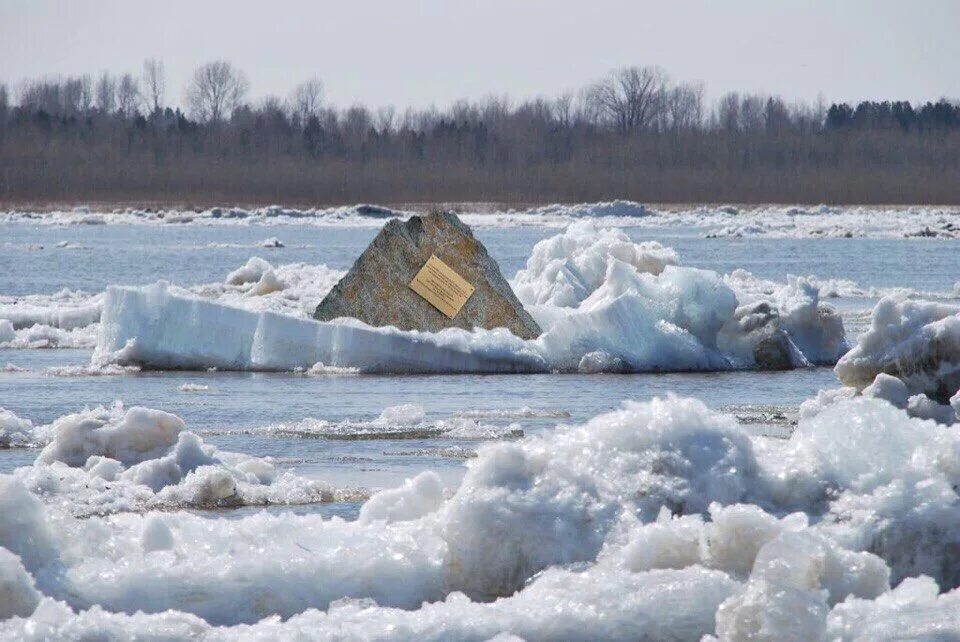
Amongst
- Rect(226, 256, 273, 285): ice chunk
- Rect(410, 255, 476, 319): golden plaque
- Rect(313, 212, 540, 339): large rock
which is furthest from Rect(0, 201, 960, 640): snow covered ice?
Rect(226, 256, 273, 285): ice chunk

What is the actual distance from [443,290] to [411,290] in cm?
22

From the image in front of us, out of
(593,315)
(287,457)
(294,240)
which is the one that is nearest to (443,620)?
(287,457)

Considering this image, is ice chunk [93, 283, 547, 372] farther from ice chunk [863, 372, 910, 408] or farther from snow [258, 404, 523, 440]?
ice chunk [863, 372, 910, 408]

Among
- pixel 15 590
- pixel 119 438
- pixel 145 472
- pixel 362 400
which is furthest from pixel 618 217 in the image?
pixel 15 590

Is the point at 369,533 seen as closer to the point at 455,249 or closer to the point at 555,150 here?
the point at 455,249

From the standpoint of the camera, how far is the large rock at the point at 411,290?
39.9ft

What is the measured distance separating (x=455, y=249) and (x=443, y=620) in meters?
7.86

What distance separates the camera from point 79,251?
123ft

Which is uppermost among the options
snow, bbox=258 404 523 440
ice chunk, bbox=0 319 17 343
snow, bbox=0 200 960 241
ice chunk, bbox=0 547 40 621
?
ice chunk, bbox=0 547 40 621

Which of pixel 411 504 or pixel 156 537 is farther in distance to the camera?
pixel 411 504

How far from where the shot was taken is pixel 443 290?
40.1 feet

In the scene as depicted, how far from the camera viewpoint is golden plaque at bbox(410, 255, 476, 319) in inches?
481

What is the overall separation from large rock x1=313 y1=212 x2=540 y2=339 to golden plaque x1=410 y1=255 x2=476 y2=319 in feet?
0.11

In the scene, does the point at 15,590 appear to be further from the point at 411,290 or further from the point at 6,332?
the point at 6,332
